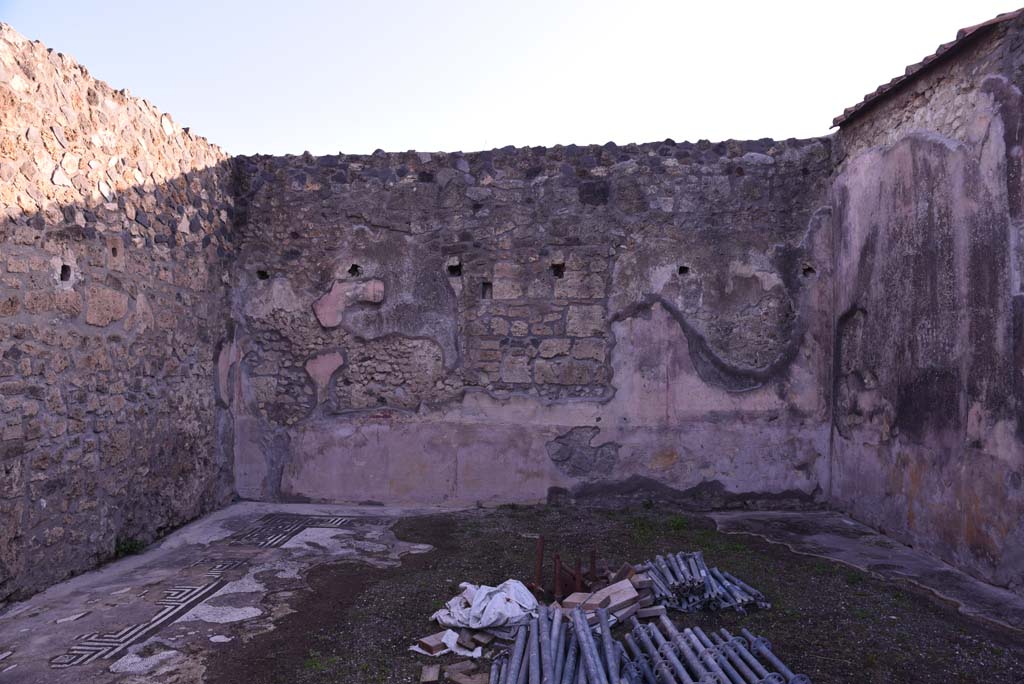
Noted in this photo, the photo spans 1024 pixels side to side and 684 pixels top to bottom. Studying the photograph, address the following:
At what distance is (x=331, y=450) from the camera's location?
6.15 meters

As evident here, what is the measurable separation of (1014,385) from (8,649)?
5.15 meters

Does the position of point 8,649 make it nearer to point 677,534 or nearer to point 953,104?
point 677,534

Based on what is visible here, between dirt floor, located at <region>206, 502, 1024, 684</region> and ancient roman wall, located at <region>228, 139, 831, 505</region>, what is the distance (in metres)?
0.95

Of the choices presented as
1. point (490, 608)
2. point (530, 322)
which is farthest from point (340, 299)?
point (490, 608)

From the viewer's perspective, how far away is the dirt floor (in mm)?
2973

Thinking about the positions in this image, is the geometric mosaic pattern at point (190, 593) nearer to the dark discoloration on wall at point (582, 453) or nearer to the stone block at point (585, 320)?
the dark discoloration on wall at point (582, 453)

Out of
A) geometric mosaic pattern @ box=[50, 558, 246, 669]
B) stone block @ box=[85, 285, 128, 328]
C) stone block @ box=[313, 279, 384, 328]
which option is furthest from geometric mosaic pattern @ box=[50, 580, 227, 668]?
stone block @ box=[313, 279, 384, 328]

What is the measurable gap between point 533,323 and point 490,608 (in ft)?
10.2

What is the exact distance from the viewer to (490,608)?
11.0 feet

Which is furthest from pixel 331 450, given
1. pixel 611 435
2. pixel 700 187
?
pixel 700 187

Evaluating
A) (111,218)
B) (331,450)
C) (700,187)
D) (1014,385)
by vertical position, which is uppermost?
(700,187)

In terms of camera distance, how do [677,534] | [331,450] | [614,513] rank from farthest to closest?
[331,450]
[614,513]
[677,534]

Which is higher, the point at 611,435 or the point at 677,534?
the point at 611,435

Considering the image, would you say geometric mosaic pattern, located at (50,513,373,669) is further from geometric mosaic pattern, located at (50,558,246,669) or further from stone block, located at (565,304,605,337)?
stone block, located at (565,304,605,337)
